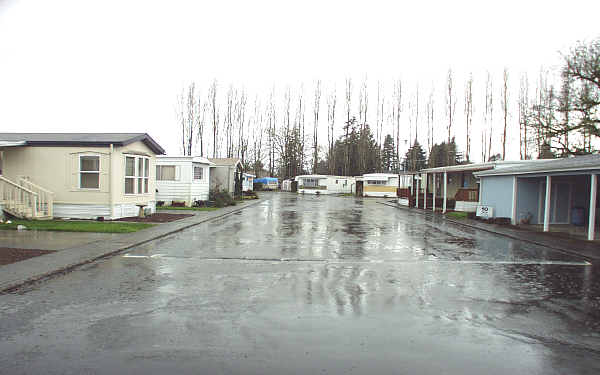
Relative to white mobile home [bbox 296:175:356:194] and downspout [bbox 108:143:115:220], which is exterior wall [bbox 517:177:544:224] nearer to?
downspout [bbox 108:143:115:220]

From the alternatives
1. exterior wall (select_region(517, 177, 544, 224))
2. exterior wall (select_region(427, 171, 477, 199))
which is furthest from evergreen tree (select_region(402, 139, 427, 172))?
exterior wall (select_region(517, 177, 544, 224))

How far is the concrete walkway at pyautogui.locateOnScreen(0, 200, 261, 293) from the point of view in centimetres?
720

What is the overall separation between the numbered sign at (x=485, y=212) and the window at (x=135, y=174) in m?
17.3

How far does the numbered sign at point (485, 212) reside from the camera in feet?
65.9

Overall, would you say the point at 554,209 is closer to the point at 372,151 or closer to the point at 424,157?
the point at 372,151

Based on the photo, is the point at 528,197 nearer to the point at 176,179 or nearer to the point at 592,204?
the point at 592,204

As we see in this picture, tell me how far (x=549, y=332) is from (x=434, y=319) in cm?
137

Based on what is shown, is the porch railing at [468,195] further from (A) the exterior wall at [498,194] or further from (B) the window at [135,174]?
(B) the window at [135,174]

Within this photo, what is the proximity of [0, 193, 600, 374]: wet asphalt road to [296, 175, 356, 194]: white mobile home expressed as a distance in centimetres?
4906

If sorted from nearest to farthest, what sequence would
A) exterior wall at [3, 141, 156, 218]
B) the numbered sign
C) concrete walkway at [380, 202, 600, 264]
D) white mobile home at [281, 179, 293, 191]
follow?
1. concrete walkway at [380, 202, 600, 264]
2. exterior wall at [3, 141, 156, 218]
3. the numbered sign
4. white mobile home at [281, 179, 293, 191]

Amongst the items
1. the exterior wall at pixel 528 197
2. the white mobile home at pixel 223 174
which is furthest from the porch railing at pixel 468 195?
the white mobile home at pixel 223 174

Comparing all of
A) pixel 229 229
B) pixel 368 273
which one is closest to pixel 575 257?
pixel 368 273

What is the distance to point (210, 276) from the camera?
7.61 metres

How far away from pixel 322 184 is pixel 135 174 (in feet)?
140
